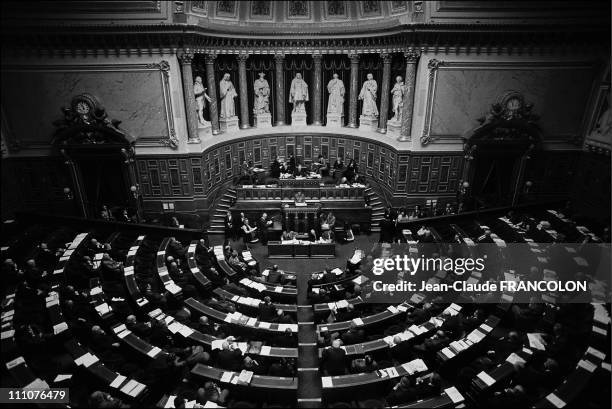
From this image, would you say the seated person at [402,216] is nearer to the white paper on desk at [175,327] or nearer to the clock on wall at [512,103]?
the clock on wall at [512,103]

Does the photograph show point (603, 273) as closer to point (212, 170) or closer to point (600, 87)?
point (600, 87)

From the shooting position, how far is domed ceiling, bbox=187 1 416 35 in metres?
22.3

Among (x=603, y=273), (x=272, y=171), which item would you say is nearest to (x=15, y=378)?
(x=272, y=171)

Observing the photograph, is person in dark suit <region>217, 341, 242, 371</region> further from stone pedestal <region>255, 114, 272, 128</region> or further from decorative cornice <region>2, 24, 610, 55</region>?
stone pedestal <region>255, 114, 272, 128</region>

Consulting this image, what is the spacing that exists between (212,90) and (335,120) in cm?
854

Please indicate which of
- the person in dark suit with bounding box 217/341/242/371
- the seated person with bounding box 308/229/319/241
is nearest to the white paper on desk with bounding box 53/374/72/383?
the person in dark suit with bounding box 217/341/242/371

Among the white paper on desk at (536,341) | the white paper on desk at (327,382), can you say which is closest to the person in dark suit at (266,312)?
the white paper on desk at (327,382)

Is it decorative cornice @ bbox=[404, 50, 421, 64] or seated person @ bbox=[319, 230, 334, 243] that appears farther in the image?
decorative cornice @ bbox=[404, 50, 421, 64]

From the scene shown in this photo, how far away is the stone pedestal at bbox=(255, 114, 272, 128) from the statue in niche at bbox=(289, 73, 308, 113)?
1904 millimetres

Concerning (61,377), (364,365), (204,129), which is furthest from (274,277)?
(204,129)

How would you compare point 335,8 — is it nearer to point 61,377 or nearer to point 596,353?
point 596,353

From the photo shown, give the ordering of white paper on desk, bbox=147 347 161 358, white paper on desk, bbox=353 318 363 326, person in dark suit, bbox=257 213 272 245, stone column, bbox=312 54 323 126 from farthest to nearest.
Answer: stone column, bbox=312 54 323 126 → person in dark suit, bbox=257 213 272 245 → white paper on desk, bbox=353 318 363 326 → white paper on desk, bbox=147 347 161 358

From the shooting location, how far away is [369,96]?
2472 centimetres

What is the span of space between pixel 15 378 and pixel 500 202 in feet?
74.8
